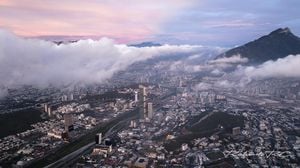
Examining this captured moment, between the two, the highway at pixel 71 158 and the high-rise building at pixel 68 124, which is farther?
the high-rise building at pixel 68 124

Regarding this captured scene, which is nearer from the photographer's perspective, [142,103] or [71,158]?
[71,158]

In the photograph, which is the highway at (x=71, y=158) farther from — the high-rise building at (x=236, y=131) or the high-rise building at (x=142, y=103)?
the high-rise building at (x=236, y=131)

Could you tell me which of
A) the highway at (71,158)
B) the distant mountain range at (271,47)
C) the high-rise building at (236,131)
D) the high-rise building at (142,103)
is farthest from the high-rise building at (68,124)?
the distant mountain range at (271,47)

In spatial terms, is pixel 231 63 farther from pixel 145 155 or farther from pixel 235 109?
pixel 145 155

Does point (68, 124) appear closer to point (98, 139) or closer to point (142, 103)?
point (98, 139)

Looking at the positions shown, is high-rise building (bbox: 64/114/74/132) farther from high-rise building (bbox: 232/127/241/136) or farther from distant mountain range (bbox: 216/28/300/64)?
distant mountain range (bbox: 216/28/300/64)

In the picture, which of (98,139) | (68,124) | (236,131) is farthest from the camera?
(68,124)

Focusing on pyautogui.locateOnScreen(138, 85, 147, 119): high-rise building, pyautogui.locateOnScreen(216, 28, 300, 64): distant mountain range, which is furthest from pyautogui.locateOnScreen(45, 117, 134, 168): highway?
pyautogui.locateOnScreen(216, 28, 300, 64): distant mountain range

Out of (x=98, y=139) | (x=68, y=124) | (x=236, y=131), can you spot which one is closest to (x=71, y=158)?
(x=98, y=139)

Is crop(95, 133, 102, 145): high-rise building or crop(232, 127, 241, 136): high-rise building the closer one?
crop(95, 133, 102, 145): high-rise building
